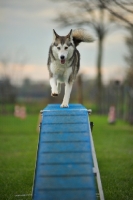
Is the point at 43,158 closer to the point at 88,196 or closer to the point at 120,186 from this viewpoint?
the point at 88,196

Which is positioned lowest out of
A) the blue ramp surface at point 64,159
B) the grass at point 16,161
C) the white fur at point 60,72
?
the grass at point 16,161

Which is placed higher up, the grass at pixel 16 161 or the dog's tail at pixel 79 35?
the dog's tail at pixel 79 35

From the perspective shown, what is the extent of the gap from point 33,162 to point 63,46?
15.6 feet

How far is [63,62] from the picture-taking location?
24.5 feet

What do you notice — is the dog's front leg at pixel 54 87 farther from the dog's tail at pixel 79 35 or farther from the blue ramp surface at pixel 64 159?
the dog's tail at pixel 79 35

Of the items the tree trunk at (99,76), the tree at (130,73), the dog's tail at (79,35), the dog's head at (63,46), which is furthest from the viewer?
the tree trunk at (99,76)

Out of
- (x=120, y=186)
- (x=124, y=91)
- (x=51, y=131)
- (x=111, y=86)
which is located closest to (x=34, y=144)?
(x=120, y=186)

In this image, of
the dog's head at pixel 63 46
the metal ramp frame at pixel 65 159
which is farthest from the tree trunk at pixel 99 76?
the metal ramp frame at pixel 65 159

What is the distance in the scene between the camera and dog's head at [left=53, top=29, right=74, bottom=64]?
24.1 feet

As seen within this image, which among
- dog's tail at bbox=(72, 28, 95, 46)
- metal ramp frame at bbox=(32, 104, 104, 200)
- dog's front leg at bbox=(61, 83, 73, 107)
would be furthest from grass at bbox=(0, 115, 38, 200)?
dog's tail at bbox=(72, 28, 95, 46)

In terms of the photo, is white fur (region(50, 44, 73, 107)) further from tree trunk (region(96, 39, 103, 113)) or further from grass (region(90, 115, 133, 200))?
tree trunk (region(96, 39, 103, 113))

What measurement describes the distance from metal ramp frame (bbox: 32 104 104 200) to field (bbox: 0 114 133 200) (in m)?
1.24

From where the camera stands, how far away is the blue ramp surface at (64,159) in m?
6.28

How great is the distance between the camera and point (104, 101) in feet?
115
